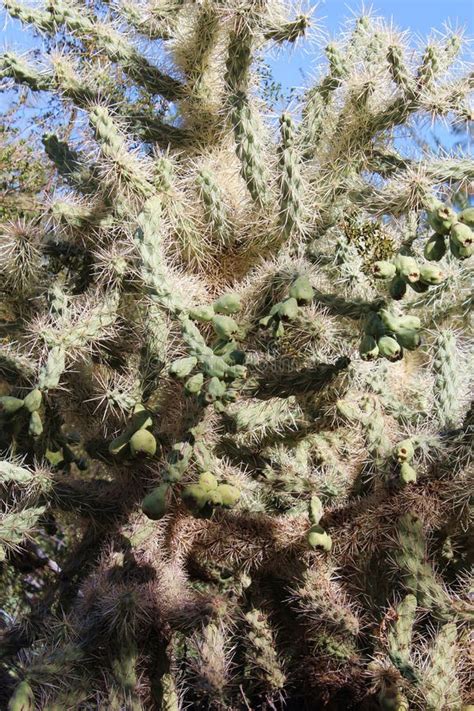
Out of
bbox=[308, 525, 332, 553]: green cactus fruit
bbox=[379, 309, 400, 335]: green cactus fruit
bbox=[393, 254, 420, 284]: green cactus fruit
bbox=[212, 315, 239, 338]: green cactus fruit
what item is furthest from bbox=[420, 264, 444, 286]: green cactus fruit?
bbox=[308, 525, 332, 553]: green cactus fruit

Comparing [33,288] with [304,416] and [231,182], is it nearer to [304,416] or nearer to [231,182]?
[231,182]

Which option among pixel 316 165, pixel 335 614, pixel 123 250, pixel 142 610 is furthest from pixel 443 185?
pixel 142 610

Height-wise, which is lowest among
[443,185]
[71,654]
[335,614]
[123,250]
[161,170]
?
[71,654]

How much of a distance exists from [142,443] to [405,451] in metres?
0.91

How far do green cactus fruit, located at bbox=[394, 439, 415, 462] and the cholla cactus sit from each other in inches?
0.4

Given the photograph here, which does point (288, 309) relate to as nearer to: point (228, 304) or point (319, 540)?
point (228, 304)

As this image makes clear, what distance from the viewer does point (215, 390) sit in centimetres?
258

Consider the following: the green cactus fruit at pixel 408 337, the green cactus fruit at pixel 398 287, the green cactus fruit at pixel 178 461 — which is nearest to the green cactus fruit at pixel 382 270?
the green cactus fruit at pixel 398 287

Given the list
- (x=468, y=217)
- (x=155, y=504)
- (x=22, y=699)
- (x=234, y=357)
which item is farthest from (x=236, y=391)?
(x=22, y=699)

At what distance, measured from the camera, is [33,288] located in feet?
11.6

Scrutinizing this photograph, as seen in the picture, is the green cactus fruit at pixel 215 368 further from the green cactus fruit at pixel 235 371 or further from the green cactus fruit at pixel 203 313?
the green cactus fruit at pixel 203 313

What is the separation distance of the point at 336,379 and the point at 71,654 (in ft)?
4.44

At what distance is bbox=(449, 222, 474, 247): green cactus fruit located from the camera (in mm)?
2432

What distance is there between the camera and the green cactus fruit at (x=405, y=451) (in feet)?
9.83
